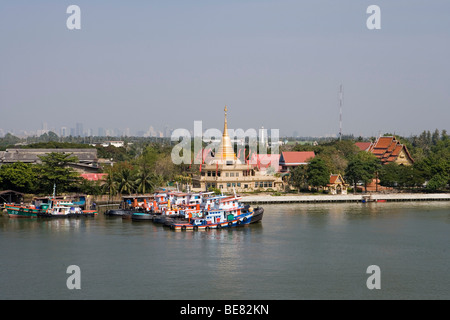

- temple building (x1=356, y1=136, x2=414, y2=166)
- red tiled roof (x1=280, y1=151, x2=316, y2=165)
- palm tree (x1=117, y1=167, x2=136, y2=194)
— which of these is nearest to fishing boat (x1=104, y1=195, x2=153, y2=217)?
palm tree (x1=117, y1=167, x2=136, y2=194)

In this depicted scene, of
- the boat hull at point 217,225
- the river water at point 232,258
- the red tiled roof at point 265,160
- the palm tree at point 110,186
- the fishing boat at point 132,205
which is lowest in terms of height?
the river water at point 232,258

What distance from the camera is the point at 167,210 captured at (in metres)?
32.2

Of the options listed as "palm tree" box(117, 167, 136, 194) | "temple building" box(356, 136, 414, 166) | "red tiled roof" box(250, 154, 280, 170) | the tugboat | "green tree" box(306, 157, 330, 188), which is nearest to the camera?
the tugboat

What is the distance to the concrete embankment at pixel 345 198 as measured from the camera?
38750 millimetres

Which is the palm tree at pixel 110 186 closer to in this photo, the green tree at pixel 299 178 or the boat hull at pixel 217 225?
the boat hull at pixel 217 225

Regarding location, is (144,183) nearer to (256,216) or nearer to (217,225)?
(217,225)

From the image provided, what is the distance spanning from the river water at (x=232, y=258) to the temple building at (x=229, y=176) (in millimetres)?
9512

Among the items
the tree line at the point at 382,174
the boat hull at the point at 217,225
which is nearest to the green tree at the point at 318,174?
the tree line at the point at 382,174

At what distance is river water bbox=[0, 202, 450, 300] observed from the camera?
18281 mm

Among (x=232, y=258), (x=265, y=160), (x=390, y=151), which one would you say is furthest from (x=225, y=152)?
(x=232, y=258)

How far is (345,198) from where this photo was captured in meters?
39.8

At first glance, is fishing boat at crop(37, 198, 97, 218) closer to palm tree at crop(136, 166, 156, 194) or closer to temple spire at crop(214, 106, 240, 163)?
palm tree at crop(136, 166, 156, 194)

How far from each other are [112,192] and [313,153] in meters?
20.3

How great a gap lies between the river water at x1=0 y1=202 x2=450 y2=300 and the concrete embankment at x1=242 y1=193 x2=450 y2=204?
668 centimetres
